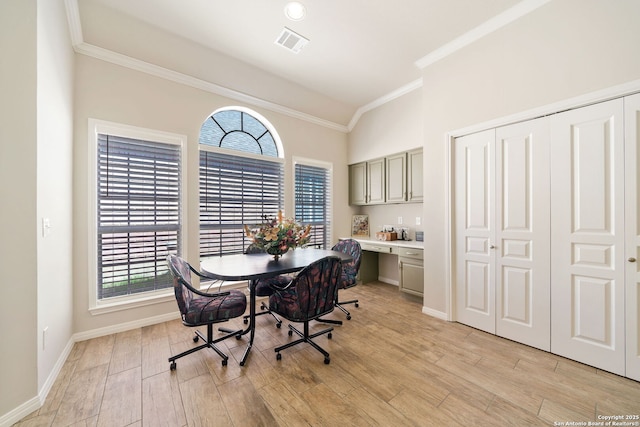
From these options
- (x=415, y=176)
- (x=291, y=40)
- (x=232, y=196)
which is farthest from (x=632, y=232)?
(x=232, y=196)

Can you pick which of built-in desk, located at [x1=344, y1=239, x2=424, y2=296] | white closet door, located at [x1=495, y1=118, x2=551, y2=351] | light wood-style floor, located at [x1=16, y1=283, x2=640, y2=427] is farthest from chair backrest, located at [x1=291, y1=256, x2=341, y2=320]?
white closet door, located at [x1=495, y1=118, x2=551, y2=351]

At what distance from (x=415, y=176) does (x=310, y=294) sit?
266 centimetres

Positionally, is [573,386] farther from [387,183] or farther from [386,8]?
Answer: [386,8]

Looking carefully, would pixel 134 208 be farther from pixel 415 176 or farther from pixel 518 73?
pixel 518 73

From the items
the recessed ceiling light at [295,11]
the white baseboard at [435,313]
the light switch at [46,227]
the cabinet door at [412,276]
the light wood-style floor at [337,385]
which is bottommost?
the light wood-style floor at [337,385]

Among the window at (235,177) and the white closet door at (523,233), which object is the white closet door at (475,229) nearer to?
the white closet door at (523,233)

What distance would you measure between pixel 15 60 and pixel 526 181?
4.19m

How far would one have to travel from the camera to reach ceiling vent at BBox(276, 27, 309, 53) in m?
2.69

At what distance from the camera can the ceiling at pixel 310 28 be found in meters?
2.35

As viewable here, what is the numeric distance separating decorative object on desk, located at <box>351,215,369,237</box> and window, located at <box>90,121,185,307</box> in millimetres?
3120

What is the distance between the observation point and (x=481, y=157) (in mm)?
2705

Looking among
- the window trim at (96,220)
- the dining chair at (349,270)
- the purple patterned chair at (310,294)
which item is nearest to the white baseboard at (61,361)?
the window trim at (96,220)

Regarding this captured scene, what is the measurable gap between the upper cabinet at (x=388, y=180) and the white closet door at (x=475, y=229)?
89 centimetres

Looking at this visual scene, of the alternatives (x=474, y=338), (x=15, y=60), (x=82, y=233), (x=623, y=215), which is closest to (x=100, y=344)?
(x=82, y=233)
